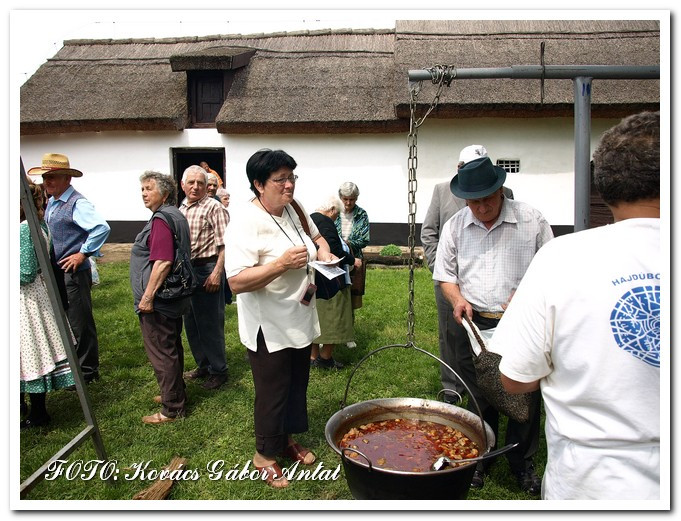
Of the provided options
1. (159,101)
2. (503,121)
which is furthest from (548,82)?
(159,101)

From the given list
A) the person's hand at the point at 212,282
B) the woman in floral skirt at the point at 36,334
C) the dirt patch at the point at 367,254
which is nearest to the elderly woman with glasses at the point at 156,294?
the person's hand at the point at 212,282

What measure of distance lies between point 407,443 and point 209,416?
195 cm

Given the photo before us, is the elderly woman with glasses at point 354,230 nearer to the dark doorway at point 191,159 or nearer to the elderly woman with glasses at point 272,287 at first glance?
the elderly woman with glasses at point 272,287

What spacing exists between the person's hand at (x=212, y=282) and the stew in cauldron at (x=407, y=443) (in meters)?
2.18

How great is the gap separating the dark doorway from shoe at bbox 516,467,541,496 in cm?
988

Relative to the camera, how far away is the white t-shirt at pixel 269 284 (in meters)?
2.92

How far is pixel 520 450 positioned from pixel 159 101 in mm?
11044

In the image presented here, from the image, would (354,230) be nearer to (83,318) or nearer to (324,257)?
(324,257)

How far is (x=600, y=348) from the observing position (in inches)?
59.3

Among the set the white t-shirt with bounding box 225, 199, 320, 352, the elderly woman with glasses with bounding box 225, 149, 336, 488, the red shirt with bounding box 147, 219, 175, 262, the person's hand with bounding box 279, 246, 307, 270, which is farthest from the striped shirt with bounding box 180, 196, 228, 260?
the person's hand with bounding box 279, 246, 307, 270

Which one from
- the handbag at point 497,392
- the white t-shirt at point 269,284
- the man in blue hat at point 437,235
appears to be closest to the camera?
the handbag at point 497,392

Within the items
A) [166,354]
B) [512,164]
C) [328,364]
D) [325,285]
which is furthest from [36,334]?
[512,164]

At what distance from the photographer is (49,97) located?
40.5 ft
